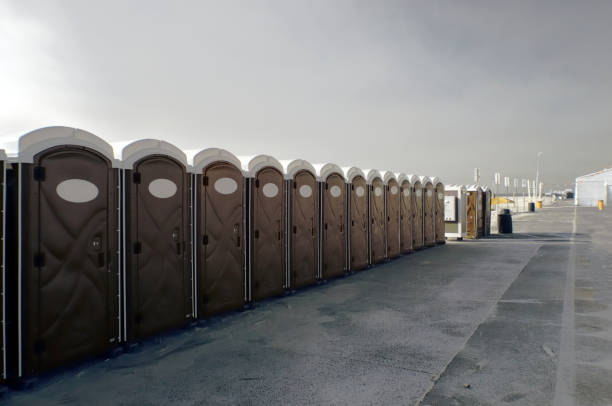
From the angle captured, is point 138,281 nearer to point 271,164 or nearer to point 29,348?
point 29,348

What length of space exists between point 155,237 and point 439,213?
12527mm

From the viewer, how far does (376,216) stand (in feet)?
37.1

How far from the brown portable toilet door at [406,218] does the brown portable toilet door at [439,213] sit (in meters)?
2.65

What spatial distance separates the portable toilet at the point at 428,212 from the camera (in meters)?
14.7

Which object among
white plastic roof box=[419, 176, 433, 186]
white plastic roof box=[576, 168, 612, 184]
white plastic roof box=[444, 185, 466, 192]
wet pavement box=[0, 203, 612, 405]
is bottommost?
wet pavement box=[0, 203, 612, 405]

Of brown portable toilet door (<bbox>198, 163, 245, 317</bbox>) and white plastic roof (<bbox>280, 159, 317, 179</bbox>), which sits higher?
white plastic roof (<bbox>280, 159, 317, 179</bbox>)

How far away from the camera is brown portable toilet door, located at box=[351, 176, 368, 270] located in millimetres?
10195

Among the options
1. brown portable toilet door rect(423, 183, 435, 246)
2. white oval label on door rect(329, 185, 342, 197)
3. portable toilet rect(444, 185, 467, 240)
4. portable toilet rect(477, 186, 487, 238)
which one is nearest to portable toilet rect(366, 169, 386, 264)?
white oval label on door rect(329, 185, 342, 197)

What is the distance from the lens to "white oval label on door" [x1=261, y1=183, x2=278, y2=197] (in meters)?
7.38

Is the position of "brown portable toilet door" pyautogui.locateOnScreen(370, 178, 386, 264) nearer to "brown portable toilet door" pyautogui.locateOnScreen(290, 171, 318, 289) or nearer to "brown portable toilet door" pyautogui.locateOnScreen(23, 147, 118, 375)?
"brown portable toilet door" pyautogui.locateOnScreen(290, 171, 318, 289)

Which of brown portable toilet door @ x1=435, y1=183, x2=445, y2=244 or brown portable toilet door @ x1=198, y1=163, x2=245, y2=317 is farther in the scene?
brown portable toilet door @ x1=435, y1=183, x2=445, y2=244

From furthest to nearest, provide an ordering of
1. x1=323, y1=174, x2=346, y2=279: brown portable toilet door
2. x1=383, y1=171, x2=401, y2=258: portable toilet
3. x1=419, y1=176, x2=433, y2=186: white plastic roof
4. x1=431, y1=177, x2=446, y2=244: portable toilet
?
x1=431, y1=177, x2=446, y2=244: portable toilet
x1=419, y1=176, x2=433, y2=186: white plastic roof
x1=383, y1=171, x2=401, y2=258: portable toilet
x1=323, y1=174, x2=346, y2=279: brown portable toilet door

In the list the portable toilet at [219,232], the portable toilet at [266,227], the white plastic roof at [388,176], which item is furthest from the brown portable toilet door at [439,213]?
the portable toilet at [219,232]

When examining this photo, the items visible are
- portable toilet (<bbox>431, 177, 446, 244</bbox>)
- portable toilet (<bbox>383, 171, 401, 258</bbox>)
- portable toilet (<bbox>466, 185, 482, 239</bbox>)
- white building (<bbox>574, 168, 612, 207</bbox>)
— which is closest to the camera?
portable toilet (<bbox>383, 171, 401, 258</bbox>)
